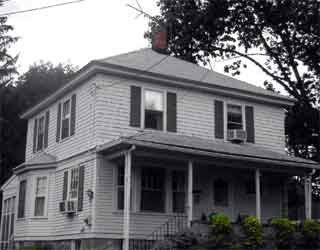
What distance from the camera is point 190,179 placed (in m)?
16.3

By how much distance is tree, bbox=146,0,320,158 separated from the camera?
29.9 m

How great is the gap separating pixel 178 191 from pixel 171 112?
2931mm

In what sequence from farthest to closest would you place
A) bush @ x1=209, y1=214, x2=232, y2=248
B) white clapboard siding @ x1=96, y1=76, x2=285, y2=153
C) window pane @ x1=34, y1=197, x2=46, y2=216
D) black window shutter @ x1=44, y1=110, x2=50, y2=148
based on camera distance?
black window shutter @ x1=44, y1=110, x2=50, y2=148 < window pane @ x1=34, y1=197, x2=46, y2=216 < white clapboard siding @ x1=96, y1=76, x2=285, y2=153 < bush @ x1=209, y1=214, x2=232, y2=248

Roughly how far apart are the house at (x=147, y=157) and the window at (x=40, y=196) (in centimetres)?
4

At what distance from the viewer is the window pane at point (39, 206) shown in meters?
20.1

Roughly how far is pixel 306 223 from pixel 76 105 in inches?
366

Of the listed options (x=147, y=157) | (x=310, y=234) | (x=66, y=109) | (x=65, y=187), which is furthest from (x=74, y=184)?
(x=310, y=234)

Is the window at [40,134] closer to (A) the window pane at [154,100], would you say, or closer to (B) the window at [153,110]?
(B) the window at [153,110]

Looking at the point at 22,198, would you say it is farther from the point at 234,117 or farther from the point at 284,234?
the point at 284,234

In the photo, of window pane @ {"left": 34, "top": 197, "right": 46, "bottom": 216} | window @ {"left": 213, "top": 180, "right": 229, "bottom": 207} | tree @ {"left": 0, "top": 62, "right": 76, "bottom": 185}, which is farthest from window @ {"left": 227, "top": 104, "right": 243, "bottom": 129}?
tree @ {"left": 0, "top": 62, "right": 76, "bottom": 185}

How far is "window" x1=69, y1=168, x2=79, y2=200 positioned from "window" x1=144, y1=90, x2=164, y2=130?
3.07m

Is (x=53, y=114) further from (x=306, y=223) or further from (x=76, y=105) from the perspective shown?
(x=306, y=223)

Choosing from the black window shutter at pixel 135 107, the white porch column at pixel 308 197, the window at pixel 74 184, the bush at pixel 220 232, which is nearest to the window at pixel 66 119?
the window at pixel 74 184

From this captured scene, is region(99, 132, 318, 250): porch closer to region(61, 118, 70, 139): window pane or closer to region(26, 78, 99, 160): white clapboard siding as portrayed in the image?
region(26, 78, 99, 160): white clapboard siding
